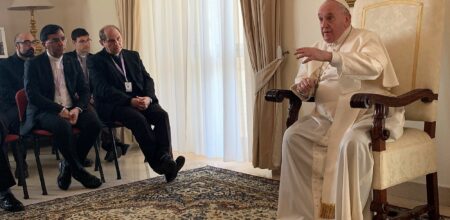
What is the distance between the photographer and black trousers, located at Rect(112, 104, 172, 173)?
3.72 m

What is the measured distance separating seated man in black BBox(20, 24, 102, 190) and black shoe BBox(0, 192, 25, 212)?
1.68 ft

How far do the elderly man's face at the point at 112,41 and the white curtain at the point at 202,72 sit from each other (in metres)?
0.80

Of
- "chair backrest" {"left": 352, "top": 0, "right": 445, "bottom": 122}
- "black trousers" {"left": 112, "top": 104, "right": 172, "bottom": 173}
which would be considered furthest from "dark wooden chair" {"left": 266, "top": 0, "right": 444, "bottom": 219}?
"black trousers" {"left": 112, "top": 104, "right": 172, "bottom": 173}

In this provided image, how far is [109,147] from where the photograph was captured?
4.71m

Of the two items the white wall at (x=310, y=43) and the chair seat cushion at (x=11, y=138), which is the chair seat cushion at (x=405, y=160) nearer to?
the white wall at (x=310, y=43)

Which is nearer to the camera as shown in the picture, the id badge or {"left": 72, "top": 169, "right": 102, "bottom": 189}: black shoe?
{"left": 72, "top": 169, "right": 102, "bottom": 189}: black shoe

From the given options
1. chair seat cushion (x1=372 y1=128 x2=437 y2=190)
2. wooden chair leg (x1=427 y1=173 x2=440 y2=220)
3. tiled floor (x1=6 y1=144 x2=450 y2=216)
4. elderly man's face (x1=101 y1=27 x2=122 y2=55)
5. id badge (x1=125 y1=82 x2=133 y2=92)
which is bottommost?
tiled floor (x1=6 y1=144 x2=450 y2=216)

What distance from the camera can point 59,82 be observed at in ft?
12.8

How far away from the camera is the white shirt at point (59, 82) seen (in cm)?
387

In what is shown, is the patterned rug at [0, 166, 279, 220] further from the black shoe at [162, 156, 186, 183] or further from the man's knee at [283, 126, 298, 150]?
the man's knee at [283, 126, 298, 150]

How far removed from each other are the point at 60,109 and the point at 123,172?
0.78m

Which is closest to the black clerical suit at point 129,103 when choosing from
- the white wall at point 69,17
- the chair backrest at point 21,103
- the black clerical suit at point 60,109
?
the black clerical suit at point 60,109

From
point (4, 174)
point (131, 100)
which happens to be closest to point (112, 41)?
point (131, 100)

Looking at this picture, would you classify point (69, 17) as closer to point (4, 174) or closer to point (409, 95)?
point (4, 174)
